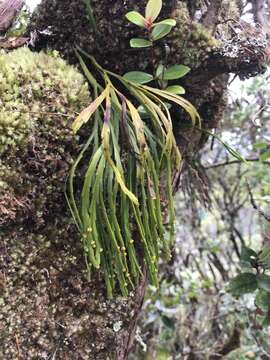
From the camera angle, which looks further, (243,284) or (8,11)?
(243,284)

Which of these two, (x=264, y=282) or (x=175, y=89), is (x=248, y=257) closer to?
(x=264, y=282)

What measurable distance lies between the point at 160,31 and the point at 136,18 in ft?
0.24

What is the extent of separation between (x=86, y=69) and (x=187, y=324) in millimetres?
1651

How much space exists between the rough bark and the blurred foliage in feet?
1.30

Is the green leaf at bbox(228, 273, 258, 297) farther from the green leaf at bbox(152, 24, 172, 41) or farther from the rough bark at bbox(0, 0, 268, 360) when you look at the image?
the green leaf at bbox(152, 24, 172, 41)

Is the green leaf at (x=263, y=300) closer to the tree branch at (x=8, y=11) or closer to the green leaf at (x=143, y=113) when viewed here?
the green leaf at (x=143, y=113)

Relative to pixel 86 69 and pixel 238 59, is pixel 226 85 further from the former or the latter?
pixel 86 69

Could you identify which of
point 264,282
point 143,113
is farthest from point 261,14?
point 264,282

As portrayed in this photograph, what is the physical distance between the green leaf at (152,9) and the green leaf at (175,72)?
0.13m

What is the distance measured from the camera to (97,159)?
2.63 ft

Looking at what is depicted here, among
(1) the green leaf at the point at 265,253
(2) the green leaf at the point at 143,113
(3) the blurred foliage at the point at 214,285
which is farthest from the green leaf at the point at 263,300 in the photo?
(2) the green leaf at the point at 143,113

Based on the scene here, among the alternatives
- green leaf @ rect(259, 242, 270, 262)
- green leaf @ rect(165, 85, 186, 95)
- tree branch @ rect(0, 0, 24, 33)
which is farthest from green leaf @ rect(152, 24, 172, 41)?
green leaf @ rect(259, 242, 270, 262)

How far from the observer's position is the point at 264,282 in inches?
47.9

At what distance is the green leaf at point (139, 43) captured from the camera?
0.90m
